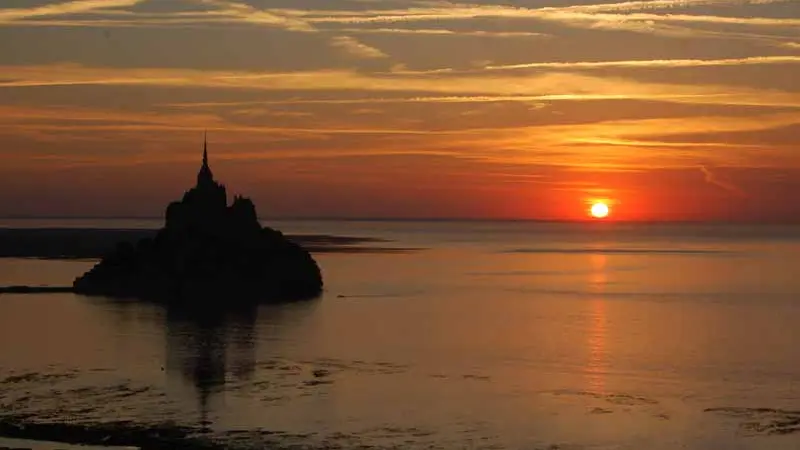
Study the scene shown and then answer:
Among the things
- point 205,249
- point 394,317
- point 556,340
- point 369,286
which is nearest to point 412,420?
point 556,340

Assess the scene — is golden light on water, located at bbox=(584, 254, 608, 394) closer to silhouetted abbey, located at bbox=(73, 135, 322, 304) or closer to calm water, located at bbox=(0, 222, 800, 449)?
calm water, located at bbox=(0, 222, 800, 449)

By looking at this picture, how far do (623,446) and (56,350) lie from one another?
146 feet

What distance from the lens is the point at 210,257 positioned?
118562 millimetres

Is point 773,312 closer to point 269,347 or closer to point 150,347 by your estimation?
point 269,347

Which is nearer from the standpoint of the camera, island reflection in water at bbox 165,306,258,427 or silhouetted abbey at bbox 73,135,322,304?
island reflection in water at bbox 165,306,258,427

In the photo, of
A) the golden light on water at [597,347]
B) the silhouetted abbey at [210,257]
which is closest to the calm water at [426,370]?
the golden light on water at [597,347]

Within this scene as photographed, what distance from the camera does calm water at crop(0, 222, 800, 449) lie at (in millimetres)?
50812

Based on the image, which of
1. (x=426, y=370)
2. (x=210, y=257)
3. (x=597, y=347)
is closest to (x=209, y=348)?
(x=426, y=370)

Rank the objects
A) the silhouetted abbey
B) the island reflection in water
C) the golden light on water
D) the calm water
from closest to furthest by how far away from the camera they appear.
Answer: the calm water, the island reflection in water, the golden light on water, the silhouetted abbey

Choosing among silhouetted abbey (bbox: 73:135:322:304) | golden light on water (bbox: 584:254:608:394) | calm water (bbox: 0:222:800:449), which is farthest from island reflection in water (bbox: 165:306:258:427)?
golden light on water (bbox: 584:254:608:394)

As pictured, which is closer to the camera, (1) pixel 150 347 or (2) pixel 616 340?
(1) pixel 150 347

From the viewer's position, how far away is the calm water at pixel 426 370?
167 ft

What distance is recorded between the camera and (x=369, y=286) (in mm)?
149000

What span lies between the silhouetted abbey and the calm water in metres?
4.85
